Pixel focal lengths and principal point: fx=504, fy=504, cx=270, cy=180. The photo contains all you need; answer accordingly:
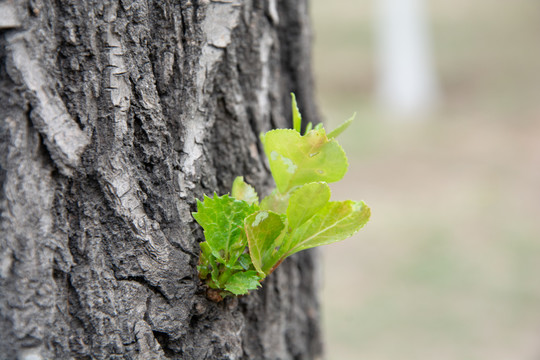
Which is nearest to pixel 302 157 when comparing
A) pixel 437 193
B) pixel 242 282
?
pixel 242 282

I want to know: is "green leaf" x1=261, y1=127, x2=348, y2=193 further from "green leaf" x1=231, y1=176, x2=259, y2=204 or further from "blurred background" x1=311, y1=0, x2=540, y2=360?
"blurred background" x1=311, y1=0, x2=540, y2=360

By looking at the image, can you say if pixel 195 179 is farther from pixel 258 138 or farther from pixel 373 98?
pixel 373 98

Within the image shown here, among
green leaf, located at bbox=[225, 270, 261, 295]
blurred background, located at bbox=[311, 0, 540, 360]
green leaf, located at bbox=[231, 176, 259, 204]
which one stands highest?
green leaf, located at bbox=[231, 176, 259, 204]

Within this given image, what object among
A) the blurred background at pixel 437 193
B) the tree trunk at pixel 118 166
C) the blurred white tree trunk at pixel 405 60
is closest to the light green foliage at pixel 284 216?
the tree trunk at pixel 118 166

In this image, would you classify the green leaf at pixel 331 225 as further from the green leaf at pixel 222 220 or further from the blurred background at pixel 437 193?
the blurred background at pixel 437 193

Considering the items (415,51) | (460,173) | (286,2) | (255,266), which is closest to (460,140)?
(460,173)

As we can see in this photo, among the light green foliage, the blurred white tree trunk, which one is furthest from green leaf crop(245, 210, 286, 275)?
the blurred white tree trunk
